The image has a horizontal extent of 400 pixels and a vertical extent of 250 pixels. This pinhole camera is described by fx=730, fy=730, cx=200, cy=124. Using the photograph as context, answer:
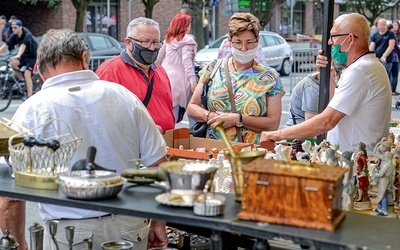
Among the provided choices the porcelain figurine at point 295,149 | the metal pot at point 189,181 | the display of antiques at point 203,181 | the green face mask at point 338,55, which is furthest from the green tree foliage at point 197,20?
the metal pot at point 189,181

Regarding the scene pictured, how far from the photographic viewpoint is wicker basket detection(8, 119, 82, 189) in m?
2.84

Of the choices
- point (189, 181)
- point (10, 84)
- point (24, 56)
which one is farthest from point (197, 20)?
point (189, 181)

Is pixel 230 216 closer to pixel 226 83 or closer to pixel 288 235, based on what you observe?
pixel 288 235

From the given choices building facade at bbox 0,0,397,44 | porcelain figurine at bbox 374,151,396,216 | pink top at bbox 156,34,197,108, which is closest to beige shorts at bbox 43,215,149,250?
porcelain figurine at bbox 374,151,396,216

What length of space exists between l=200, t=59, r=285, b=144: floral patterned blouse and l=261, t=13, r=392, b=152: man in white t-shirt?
1.18 ft

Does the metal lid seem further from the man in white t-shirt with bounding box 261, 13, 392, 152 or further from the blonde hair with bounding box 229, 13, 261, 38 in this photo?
the blonde hair with bounding box 229, 13, 261, 38

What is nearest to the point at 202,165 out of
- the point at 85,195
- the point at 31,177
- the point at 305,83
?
the point at 85,195

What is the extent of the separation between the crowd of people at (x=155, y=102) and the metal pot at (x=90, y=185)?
0.55 m

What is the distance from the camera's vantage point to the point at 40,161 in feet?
9.62

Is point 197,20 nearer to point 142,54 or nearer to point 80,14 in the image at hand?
point 80,14

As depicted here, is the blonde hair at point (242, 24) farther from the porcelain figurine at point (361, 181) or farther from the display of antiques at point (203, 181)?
the display of antiques at point (203, 181)

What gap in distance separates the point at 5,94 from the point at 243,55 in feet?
37.3

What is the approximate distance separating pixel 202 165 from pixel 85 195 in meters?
0.44

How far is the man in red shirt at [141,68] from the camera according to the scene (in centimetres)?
495
